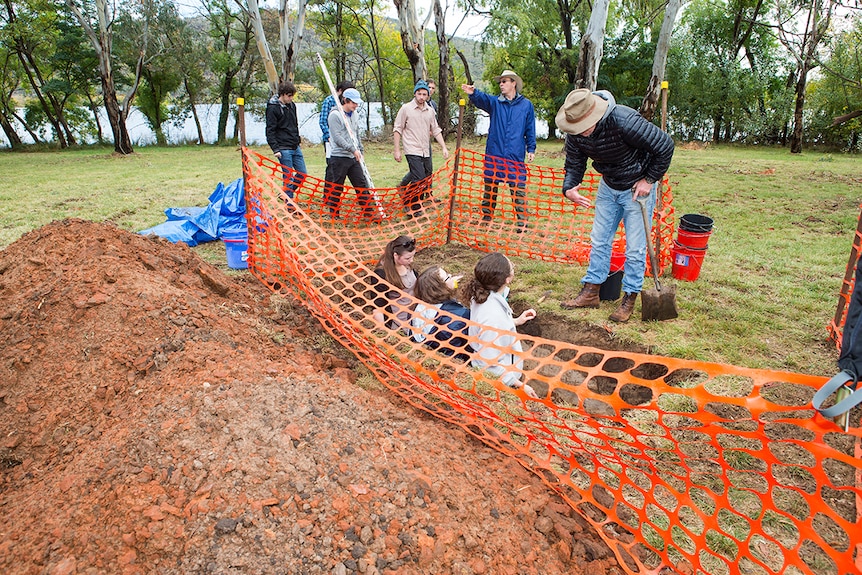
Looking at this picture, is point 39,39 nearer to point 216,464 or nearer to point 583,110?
point 583,110

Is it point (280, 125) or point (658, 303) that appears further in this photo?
point (280, 125)

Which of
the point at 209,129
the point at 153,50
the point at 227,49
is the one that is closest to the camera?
the point at 153,50

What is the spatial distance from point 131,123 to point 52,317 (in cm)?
3502

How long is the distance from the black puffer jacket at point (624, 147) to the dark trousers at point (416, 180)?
7.90 feet

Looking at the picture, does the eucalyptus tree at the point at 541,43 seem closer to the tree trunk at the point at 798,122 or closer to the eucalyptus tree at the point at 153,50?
the tree trunk at the point at 798,122

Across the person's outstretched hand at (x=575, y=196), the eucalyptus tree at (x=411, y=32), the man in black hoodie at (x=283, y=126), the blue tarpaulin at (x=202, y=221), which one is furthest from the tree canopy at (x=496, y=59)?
the person's outstretched hand at (x=575, y=196)

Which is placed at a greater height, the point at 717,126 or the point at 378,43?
the point at 378,43

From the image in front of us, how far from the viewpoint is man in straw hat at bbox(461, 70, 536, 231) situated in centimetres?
577

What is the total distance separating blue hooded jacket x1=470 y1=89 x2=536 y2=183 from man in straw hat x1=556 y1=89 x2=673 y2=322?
1964 millimetres

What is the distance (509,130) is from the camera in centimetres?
598

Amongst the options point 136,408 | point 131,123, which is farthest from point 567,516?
point 131,123

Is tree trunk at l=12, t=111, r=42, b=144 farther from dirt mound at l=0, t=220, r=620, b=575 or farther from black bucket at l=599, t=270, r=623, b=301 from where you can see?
black bucket at l=599, t=270, r=623, b=301

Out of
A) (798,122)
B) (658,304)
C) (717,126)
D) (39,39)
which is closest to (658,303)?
(658,304)

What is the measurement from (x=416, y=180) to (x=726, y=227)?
13.0 ft
